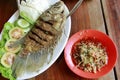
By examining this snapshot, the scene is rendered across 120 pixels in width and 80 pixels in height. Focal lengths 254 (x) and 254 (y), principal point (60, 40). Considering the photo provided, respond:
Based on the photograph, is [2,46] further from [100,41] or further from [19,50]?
[100,41]

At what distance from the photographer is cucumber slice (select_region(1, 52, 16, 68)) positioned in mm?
1102

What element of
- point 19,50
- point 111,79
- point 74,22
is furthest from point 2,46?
point 111,79

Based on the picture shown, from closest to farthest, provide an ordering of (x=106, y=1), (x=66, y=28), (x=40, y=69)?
(x=40, y=69) → (x=66, y=28) → (x=106, y=1)

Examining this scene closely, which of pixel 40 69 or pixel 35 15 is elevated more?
pixel 35 15

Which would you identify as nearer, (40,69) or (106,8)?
(40,69)

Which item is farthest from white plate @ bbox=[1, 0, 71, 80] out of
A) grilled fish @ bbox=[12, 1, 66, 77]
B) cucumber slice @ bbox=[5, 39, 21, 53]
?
cucumber slice @ bbox=[5, 39, 21, 53]

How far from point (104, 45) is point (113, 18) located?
0.54 feet

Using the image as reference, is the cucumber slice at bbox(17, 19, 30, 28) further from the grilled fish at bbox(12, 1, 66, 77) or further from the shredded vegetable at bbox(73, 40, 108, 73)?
the shredded vegetable at bbox(73, 40, 108, 73)

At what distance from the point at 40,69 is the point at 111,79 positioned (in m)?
0.31

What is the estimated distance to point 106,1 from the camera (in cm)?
132

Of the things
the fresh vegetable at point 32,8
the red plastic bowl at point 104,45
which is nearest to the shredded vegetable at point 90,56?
the red plastic bowl at point 104,45

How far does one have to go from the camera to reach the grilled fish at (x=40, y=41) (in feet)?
3.63

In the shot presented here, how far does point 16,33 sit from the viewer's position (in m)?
1.20

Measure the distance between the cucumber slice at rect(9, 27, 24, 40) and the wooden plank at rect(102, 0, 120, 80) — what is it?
0.42m
